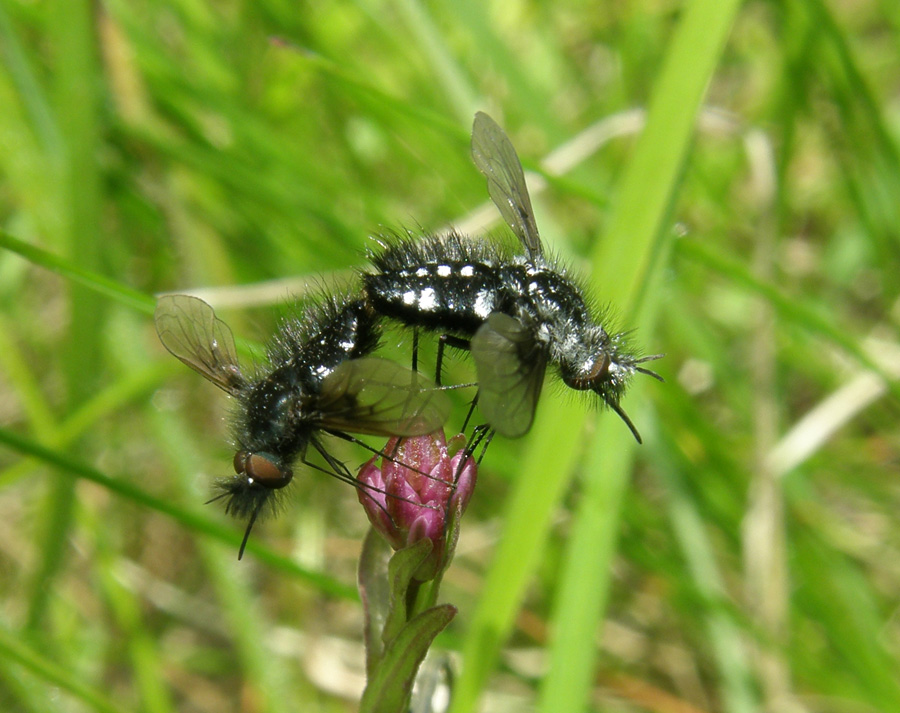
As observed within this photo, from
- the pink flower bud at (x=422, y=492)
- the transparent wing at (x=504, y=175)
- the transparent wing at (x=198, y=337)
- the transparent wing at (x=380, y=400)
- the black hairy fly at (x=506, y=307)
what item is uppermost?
the transparent wing at (x=504, y=175)

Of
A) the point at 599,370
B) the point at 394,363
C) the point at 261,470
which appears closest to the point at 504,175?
the point at 599,370

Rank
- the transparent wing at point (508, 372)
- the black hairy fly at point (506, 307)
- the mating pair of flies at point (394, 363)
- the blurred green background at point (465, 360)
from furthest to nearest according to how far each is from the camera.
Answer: the blurred green background at point (465, 360), the black hairy fly at point (506, 307), the mating pair of flies at point (394, 363), the transparent wing at point (508, 372)

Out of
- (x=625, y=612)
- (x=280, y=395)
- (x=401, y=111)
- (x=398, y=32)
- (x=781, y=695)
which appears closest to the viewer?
(x=280, y=395)

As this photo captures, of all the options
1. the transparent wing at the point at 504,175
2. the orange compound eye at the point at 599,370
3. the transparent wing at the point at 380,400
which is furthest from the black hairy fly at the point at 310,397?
the transparent wing at the point at 504,175

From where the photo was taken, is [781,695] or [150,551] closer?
[781,695]

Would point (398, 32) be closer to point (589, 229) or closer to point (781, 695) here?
point (589, 229)

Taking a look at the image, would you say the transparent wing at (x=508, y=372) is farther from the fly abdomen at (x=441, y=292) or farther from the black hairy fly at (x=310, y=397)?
the fly abdomen at (x=441, y=292)

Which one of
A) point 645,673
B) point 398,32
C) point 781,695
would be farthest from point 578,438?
point 398,32

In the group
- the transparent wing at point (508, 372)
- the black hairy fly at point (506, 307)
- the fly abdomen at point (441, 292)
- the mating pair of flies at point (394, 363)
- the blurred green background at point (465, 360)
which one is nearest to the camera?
the transparent wing at point (508, 372)
